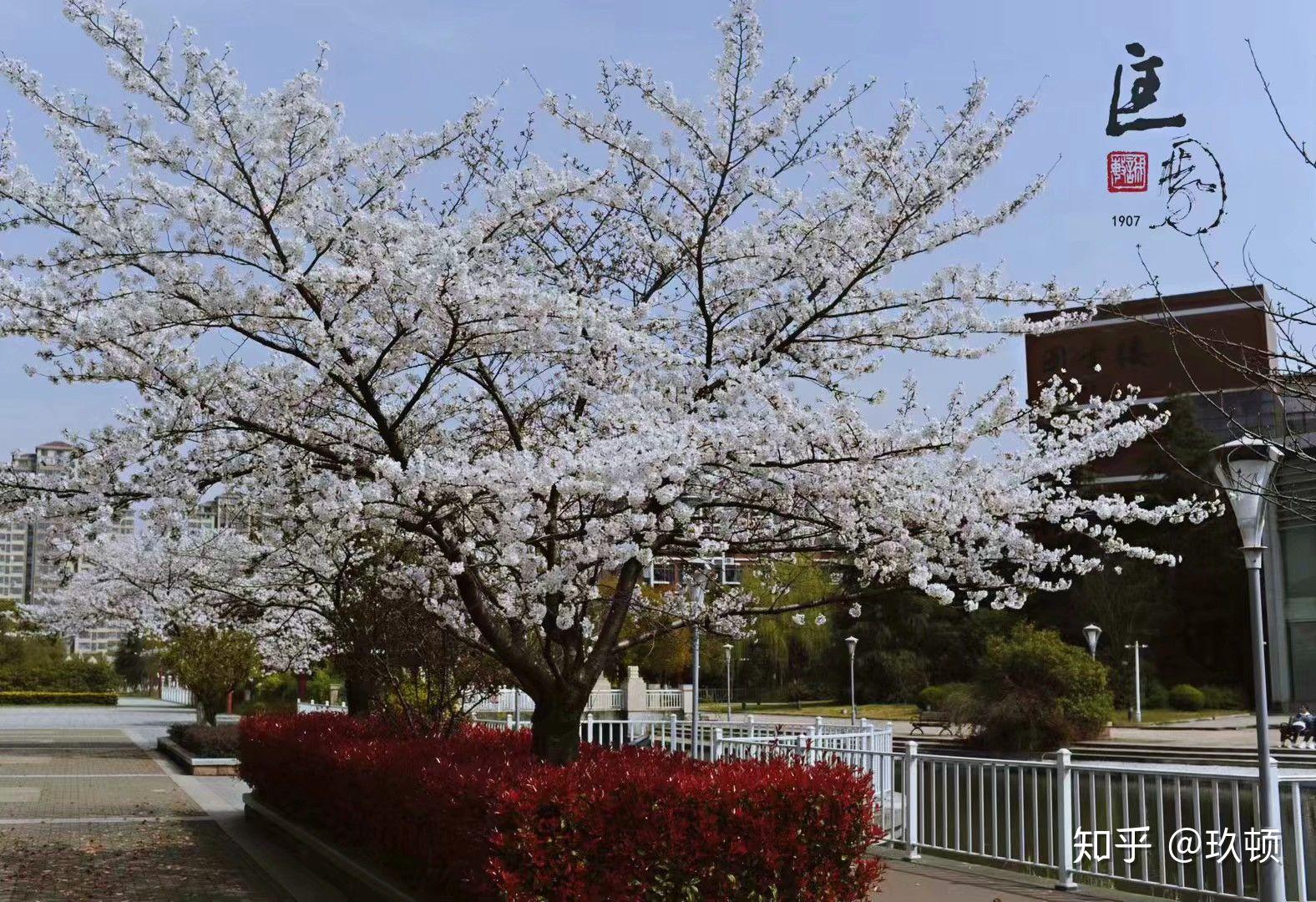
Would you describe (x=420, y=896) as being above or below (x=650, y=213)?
below

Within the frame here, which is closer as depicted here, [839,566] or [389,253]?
[389,253]

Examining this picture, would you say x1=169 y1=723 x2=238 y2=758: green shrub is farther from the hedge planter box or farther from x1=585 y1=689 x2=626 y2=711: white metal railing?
x1=585 y1=689 x2=626 y2=711: white metal railing

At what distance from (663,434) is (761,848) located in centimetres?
209

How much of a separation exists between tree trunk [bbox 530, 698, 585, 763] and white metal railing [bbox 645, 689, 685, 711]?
29145 mm

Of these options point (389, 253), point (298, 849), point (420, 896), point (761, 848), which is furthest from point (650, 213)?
point (298, 849)

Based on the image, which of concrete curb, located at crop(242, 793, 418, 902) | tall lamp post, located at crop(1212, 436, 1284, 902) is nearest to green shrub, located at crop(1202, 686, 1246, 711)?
concrete curb, located at crop(242, 793, 418, 902)

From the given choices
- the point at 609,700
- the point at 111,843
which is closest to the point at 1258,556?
the point at 111,843

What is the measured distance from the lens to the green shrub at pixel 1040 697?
25.4m

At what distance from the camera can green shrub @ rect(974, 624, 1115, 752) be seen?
25.4 meters

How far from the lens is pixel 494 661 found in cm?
1141

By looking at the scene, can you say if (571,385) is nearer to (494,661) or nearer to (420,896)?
(420,896)

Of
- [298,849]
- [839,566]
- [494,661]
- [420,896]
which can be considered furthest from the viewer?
[494,661]

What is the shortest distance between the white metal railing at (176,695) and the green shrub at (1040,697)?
→ 38365mm

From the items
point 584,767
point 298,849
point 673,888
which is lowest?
point 298,849
